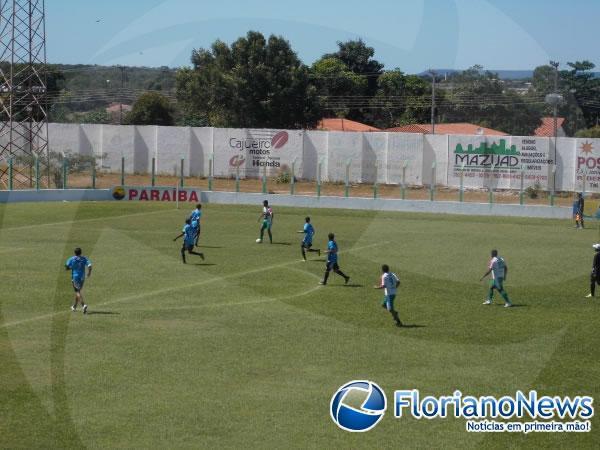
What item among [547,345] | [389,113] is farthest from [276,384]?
[389,113]

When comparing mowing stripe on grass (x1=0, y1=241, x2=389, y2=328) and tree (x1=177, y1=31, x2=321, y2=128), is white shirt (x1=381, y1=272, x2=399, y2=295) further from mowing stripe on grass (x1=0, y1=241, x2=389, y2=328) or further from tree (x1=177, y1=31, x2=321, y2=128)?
tree (x1=177, y1=31, x2=321, y2=128)

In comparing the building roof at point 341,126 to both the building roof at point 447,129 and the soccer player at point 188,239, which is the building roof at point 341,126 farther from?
the soccer player at point 188,239

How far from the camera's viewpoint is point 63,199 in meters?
60.6

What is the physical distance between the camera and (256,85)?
85.9 m

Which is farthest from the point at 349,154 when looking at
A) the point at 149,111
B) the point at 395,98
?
the point at 149,111

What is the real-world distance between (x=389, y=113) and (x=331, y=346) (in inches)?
3160

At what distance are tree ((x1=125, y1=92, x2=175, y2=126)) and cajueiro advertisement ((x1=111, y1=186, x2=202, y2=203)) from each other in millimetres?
35227

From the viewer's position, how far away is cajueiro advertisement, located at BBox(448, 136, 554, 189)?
67.6 meters

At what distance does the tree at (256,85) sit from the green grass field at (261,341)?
145 feet

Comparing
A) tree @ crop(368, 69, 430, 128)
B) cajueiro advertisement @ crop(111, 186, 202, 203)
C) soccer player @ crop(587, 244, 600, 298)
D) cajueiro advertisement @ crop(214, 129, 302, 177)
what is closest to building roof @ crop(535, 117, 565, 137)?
tree @ crop(368, 69, 430, 128)

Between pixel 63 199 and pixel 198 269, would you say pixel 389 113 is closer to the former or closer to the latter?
pixel 63 199

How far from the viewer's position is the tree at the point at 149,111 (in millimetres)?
97062

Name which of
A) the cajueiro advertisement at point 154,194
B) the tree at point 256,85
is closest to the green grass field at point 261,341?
the cajueiro advertisement at point 154,194

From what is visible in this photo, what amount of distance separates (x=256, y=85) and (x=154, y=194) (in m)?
26.2
